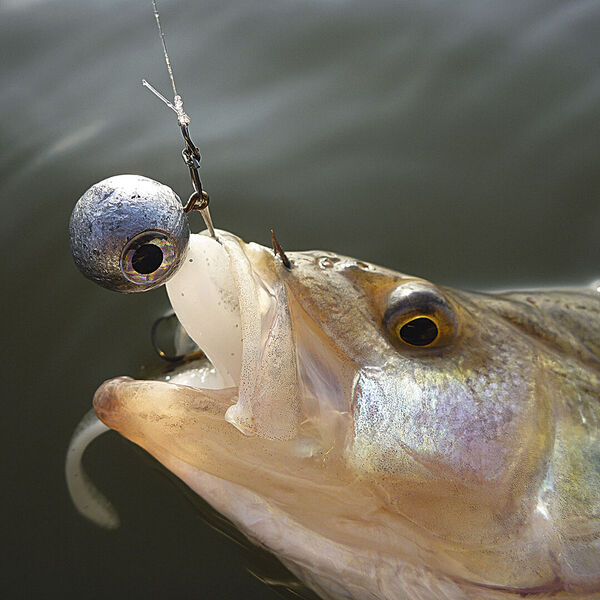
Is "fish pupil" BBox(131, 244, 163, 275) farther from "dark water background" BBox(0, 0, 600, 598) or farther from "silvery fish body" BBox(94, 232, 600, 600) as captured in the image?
"dark water background" BBox(0, 0, 600, 598)

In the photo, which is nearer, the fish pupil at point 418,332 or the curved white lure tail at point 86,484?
the fish pupil at point 418,332

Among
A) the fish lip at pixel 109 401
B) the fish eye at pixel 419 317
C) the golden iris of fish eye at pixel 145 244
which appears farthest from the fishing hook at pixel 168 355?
the golden iris of fish eye at pixel 145 244

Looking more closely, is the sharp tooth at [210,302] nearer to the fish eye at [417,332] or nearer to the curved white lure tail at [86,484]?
the fish eye at [417,332]

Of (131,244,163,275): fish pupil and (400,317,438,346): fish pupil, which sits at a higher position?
(400,317,438,346): fish pupil

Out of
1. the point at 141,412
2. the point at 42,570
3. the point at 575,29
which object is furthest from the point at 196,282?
the point at 575,29

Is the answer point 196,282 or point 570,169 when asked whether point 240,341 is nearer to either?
point 196,282

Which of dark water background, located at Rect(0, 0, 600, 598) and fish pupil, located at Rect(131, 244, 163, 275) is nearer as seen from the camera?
fish pupil, located at Rect(131, 244, 163, 275)

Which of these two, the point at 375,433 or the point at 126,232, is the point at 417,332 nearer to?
the point at 375,433

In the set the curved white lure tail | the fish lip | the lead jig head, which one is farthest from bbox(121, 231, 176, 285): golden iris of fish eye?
the curved white lure tail
